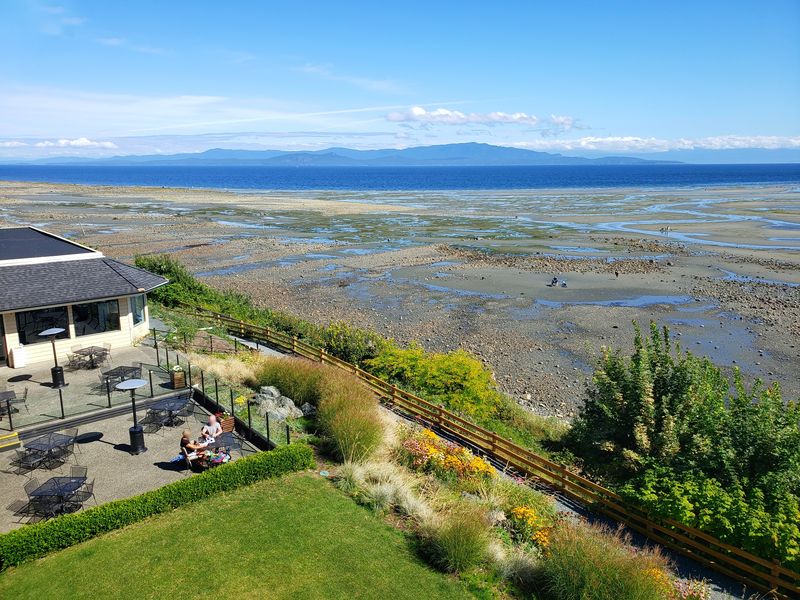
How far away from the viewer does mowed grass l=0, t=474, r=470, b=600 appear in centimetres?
1014

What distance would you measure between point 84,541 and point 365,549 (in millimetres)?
5396

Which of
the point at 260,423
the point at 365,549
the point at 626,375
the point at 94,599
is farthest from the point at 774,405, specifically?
the point at 94,599

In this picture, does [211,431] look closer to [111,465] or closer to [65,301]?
[111,465]

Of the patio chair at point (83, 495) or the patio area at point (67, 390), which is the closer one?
the patio chair at point (83, 495)

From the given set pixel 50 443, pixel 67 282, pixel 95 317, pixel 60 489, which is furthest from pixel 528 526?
pixel 67 282

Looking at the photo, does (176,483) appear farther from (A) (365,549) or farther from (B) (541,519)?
(B) (541,519)

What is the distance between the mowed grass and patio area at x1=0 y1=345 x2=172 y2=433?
20.8 feet

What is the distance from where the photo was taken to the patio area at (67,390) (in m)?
16.5

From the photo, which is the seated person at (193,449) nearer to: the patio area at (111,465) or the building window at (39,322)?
the patio area at (111,465)

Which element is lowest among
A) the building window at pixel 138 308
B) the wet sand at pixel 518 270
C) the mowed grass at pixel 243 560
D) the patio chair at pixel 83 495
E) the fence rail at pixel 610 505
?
the wet sand at pixel 518 270

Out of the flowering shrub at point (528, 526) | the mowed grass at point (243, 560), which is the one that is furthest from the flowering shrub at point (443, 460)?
the mowed grass at point (243, 560)

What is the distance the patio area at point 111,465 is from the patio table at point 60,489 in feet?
1.58

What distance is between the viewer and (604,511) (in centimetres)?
1373

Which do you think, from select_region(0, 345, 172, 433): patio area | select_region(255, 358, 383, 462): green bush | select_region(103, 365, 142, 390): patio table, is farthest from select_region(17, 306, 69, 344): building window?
select_region(255, 358, 383, 462): green bush
